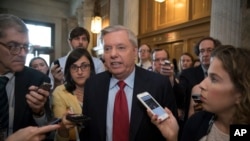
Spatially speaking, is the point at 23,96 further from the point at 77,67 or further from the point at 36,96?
the point at 77,67

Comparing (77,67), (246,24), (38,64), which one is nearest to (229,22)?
(246,24)

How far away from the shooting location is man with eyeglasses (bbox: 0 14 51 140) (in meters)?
1.56

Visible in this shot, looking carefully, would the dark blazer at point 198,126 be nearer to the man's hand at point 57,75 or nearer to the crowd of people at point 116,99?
the crowd of people at point 116,99

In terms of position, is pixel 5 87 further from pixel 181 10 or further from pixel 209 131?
pixel 181 10

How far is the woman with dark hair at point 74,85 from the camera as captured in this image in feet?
7.20

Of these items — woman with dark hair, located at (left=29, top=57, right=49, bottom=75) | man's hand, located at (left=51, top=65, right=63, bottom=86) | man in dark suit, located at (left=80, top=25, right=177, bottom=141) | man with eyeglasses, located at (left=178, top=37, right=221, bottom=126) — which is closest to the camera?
man in dark suit, located at (left=80, top=25, right=177, bottom=141)

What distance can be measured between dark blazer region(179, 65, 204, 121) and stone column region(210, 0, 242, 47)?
1.42 m

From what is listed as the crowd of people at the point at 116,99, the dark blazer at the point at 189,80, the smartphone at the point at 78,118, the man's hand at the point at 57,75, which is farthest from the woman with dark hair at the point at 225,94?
the man's hand at the point at 57,75

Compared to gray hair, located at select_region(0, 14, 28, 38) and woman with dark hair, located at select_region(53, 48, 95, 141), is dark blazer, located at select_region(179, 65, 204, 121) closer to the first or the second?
woman with dark hair, located at select_region(53, 48, 95, 141)

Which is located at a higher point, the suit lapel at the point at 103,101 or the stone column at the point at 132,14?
the stone column at the point at 132,14

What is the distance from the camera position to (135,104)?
1.78 metres

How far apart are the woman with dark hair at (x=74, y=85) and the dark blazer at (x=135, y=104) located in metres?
0.33

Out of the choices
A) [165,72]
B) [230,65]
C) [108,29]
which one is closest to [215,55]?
[230,65]

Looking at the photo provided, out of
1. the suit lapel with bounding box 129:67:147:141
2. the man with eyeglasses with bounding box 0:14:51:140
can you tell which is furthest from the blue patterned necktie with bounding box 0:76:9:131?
the suit lapel with bounding box 129:67:147:141
